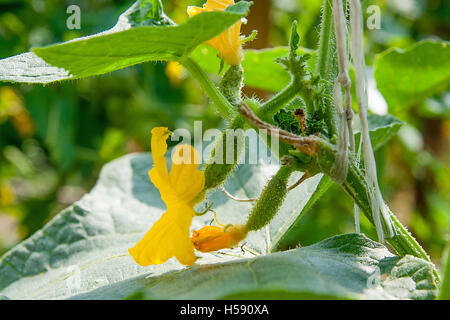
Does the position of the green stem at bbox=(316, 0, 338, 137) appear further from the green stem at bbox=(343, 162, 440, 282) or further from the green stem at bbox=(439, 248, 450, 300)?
the green stem at bbox=(439, 248, 450, 300)

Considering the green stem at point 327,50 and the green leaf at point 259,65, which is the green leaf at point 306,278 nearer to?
the green stem at point 327,50

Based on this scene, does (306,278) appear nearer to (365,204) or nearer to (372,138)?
(365,204)

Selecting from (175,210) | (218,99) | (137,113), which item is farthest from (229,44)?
(137,113)

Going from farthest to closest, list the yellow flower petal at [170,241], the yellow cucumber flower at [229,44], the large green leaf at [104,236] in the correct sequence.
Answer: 1. the large green leaf at [104,236]
2. the yellow cucumber flower at [229,44]
3. the yellow flower petal at [170,241]

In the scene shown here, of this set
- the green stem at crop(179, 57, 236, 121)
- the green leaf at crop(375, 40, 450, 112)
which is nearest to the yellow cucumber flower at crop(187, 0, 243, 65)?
the green stem at crop(179, 57, 236, 121)

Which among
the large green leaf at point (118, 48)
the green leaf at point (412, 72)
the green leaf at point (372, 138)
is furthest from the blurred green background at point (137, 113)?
the large green leaf at point (118, 48)

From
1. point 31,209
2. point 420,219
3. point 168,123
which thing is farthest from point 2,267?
point 420,219

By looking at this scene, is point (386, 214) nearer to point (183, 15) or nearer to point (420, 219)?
point (420, 219)
